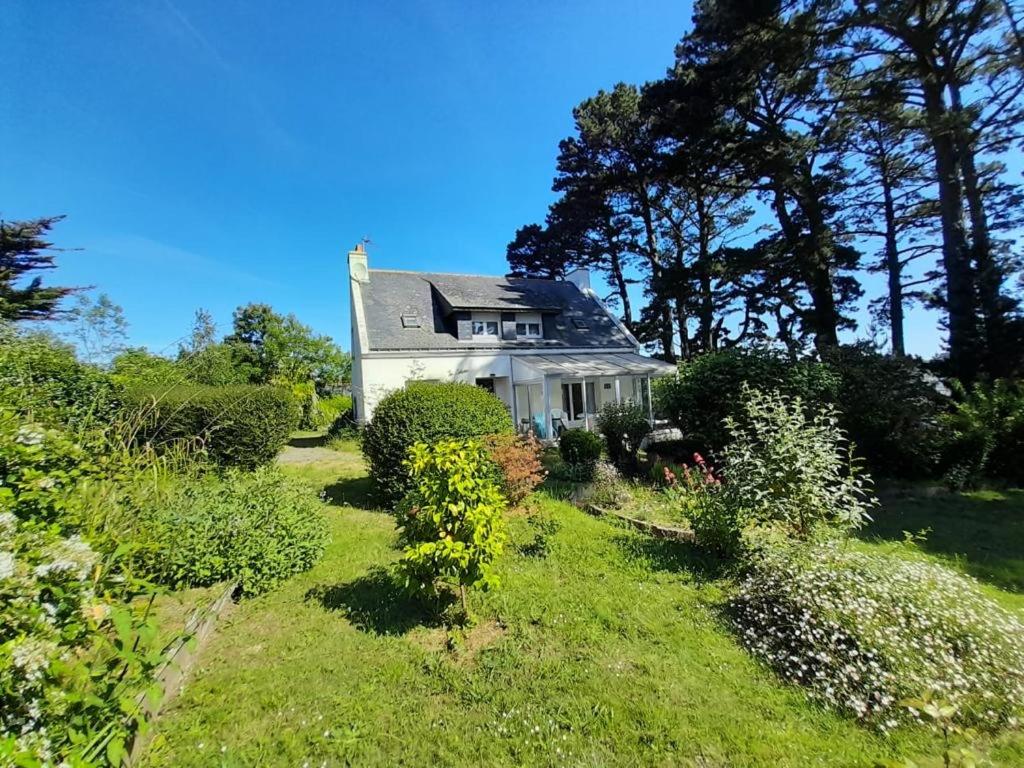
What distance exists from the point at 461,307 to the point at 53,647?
19.9 metres

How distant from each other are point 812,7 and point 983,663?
19.7 m

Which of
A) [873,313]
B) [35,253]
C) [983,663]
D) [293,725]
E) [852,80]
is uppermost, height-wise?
[852,80]

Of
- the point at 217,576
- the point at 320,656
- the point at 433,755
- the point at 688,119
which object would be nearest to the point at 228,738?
the point at 320,656

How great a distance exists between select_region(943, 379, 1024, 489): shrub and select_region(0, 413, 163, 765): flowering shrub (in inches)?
595

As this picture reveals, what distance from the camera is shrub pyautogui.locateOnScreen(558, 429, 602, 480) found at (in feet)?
33.8

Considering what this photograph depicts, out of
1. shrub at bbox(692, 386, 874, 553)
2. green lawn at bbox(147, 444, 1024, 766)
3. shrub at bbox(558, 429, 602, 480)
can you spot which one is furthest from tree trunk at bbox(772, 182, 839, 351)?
green lawn at bbox(147, 444, 1024, 766)

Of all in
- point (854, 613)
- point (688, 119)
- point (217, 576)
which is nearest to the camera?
point (854, 613)

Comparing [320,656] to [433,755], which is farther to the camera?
[320,656]

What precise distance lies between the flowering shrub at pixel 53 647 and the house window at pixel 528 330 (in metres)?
21.1

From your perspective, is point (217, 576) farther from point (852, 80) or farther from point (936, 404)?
point (852, 80)

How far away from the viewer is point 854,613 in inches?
154

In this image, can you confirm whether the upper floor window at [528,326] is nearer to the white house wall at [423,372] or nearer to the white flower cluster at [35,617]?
the white house wall at [423,372]

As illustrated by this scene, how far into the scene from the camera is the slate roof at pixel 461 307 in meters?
20.7

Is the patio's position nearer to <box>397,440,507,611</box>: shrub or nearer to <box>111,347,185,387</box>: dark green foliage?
<box>111,347,185,387</box>: dark green foliage
